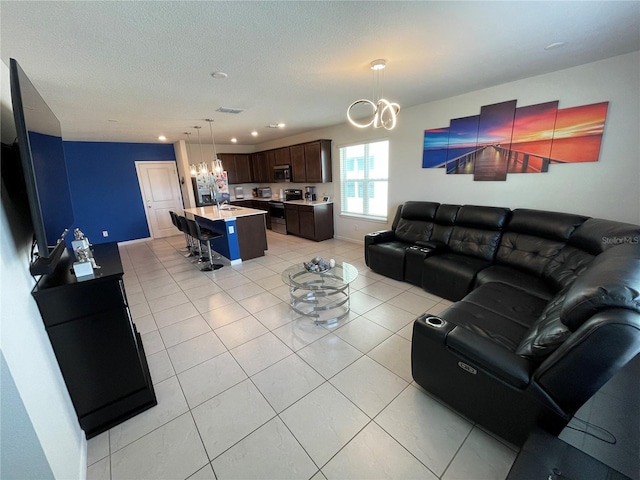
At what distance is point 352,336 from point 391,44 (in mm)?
2517

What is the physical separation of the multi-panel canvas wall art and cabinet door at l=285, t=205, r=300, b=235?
127 inches

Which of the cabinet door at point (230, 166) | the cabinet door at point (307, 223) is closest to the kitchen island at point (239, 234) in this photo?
the cabinet door at point (307, 223)

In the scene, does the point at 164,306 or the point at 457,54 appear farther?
the point at 164,306

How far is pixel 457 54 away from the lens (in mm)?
2143

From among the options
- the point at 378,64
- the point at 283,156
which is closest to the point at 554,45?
the point at 378,64

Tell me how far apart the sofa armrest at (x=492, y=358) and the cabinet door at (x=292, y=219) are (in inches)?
192

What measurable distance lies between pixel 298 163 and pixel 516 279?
16.1 ft

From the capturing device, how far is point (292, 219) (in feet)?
20.6

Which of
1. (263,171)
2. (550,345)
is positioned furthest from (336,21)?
(263,171)

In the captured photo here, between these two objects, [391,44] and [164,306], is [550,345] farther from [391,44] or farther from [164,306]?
[164,306]

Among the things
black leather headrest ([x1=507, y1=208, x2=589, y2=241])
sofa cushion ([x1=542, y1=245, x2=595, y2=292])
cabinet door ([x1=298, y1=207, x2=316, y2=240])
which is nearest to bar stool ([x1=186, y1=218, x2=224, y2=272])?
cabinet door ([x1=298, y1=207, x2=316, y2=240])

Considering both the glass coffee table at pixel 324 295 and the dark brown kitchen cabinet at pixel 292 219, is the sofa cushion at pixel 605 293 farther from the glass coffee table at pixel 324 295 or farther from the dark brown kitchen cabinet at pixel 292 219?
the dark brown kitchen cabinet at pixel 292 219

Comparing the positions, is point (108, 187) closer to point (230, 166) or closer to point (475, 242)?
point (230, 166)

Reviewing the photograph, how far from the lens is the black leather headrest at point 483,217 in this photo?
3.01 m
